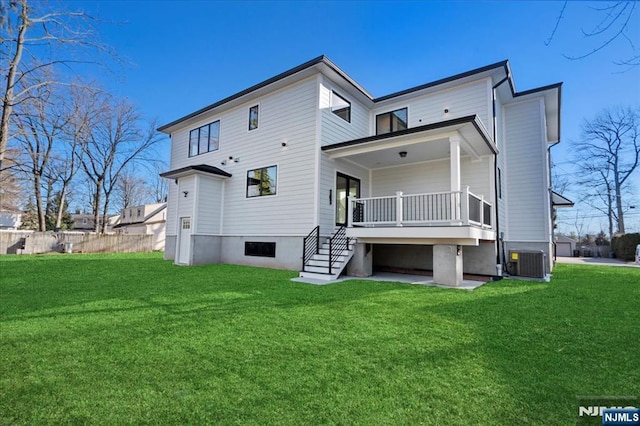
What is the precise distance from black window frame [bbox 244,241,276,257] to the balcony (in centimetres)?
303

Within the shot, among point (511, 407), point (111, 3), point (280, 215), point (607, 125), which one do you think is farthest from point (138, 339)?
point (607, 125)

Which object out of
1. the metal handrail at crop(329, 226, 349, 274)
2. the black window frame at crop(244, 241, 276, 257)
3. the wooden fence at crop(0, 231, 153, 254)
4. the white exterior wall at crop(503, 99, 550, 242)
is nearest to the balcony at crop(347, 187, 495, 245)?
the metal handrail at crop(329, 226, 349, 274)

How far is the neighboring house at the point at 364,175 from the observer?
8.64 metres

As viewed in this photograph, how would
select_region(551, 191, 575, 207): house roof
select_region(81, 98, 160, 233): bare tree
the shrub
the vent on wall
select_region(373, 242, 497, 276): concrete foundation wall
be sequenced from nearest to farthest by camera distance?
the vent on wall → select_region(373, 242, 497, 276): concrete foundation wall → select_region(551, 191, 575, 207): house roof → the shrub → select_region(81, 98, 160, 233): bare tree

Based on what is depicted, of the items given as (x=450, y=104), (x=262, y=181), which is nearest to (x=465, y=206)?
(x=450, y=104)

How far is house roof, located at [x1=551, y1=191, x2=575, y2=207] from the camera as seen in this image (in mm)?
14763

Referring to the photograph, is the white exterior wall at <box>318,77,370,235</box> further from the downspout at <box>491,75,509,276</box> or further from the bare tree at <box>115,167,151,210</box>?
the bare tree at <box>115,167,151,210</box>

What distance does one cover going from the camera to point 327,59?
30.2ft

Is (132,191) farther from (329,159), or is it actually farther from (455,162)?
(455,162)

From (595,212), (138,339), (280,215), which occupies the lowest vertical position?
(138,339)

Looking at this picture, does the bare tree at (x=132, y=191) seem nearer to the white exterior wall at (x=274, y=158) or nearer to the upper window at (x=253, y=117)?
the white exterior wall at (x=274, y=158)

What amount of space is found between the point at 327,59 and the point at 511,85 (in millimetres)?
6329

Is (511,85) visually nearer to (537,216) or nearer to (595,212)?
(537,216)

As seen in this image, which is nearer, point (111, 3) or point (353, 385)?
point (353, 385)
